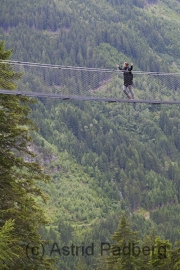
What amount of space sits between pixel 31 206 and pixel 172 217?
5842 inches

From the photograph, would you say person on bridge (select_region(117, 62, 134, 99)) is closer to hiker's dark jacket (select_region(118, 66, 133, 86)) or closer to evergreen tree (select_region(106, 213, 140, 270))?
hiker's dark jacket (select_region(118, 66, 133, 86))

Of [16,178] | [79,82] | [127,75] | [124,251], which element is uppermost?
[127,75]

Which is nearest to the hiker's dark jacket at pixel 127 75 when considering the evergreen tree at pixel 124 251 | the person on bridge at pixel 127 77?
the person on bridge at pixel 127 77

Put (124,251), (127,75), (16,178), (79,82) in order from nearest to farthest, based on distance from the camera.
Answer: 1. (16,178)
2. (79,82)
3. (127,75)
4. (124,251)

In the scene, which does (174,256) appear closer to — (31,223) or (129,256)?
(129,256)

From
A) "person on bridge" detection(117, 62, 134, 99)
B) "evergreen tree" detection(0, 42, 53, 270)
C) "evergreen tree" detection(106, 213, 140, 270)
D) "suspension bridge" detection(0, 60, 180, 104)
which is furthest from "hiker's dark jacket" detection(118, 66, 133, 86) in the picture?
"evergreen tree" detection(106, 213, 140, 270)

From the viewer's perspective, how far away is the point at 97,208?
189 m

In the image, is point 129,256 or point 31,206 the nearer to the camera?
point 31,206

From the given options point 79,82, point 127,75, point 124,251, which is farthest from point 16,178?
point 124,251

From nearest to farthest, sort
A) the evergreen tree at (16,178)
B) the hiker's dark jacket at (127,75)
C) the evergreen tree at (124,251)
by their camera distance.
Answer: the evergreen tree at (16,178) → the hiker's dark jacket at (127,75) → the evergreen tree at (124,251)

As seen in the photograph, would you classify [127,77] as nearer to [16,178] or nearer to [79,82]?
[79,82]

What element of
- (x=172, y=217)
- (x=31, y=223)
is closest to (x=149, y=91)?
(x=31, y=223)

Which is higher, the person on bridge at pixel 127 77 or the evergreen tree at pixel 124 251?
the person on bridge at pixel 127 77

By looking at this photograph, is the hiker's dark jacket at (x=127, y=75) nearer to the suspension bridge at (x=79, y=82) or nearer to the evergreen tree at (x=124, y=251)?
the suspension bridge at (x=79, y=82)
